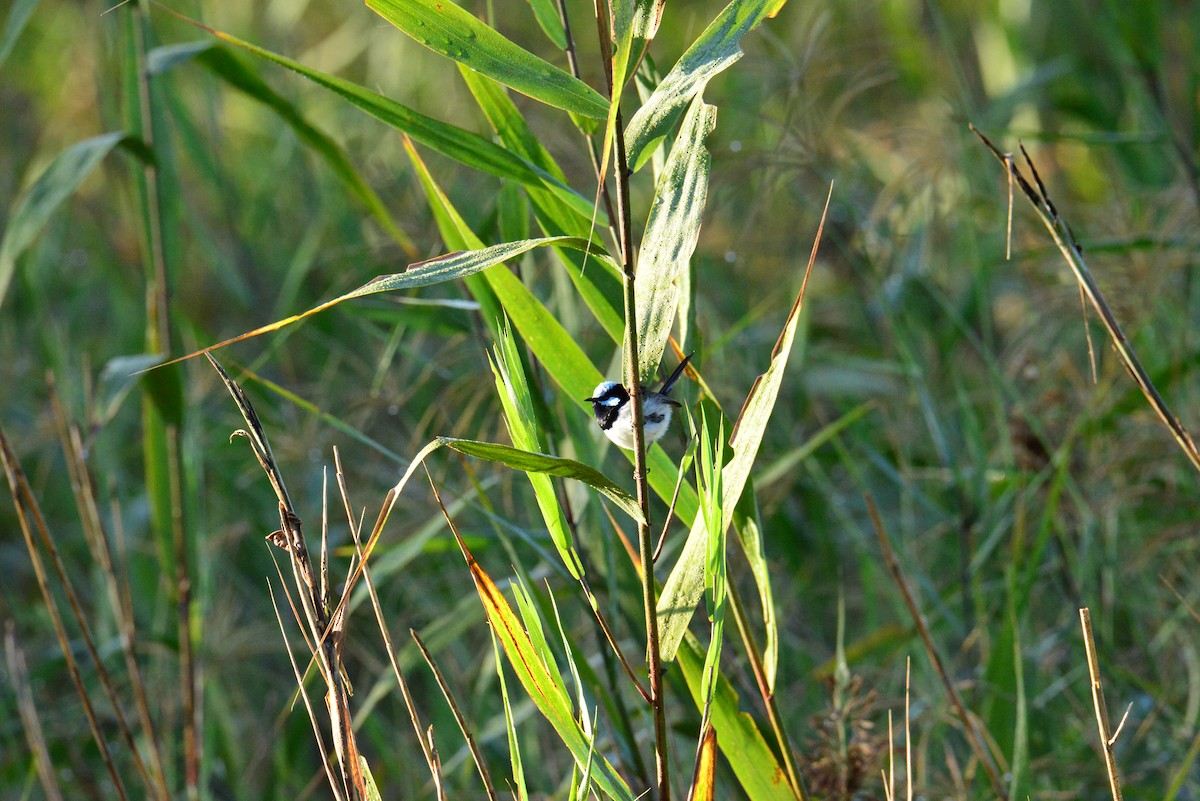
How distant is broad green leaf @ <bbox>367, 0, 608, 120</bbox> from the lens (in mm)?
775

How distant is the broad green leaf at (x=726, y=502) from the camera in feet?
2.73

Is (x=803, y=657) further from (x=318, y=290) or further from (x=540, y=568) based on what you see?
(x=318, y=290)

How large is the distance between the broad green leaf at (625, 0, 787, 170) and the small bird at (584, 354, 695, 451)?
0.27m

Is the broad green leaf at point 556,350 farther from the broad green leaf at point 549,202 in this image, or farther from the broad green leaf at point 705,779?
the broad green leaf at point 705,779

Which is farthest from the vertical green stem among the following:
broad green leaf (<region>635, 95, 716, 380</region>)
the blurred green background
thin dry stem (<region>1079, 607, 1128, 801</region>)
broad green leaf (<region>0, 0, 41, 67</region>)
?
thin dry stem (<region>1079, 607, 1128, 801</region>)

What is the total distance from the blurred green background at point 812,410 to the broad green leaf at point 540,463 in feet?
1.06

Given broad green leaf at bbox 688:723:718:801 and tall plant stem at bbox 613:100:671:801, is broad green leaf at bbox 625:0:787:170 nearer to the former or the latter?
tall plant stem at bbox 613:100:671:801

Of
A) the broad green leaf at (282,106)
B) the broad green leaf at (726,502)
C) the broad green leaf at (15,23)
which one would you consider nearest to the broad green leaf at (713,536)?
the broad green leaf at (726,502)

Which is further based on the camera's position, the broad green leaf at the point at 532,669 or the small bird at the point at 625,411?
the small bird at the point at 625,411

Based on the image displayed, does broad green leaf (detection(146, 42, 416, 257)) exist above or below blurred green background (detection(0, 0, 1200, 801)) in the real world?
above

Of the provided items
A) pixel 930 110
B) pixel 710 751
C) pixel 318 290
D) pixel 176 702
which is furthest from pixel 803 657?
pixel 930 110

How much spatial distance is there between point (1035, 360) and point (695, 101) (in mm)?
1415

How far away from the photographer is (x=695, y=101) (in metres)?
0.82

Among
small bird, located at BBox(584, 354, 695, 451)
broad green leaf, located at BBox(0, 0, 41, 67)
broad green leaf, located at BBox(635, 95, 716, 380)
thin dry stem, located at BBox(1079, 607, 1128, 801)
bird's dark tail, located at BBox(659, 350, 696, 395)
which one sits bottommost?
thin dry stem, located at BBox(1079, 607, 1128, 801)
